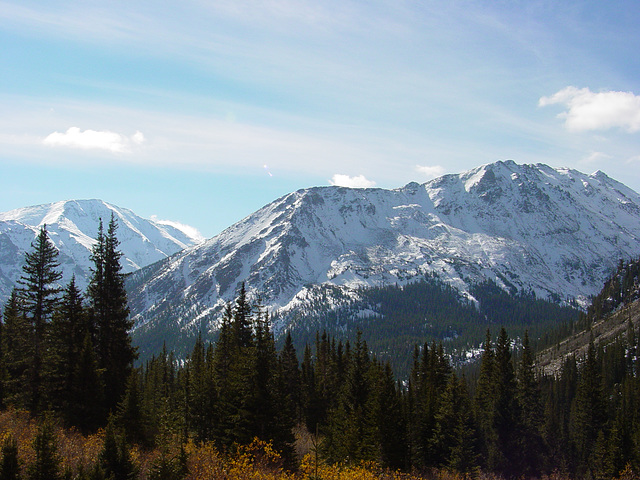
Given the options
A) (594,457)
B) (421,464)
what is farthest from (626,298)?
(421,464)

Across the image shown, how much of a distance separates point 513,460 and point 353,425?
132 feet

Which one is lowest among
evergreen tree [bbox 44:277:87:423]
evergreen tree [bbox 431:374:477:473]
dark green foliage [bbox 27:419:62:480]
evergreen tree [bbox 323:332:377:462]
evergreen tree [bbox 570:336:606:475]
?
evergreen tree [bbox 570:336:606:475]

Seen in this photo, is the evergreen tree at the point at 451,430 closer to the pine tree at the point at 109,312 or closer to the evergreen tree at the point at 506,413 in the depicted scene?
the evergreen tree at the point at 506,413

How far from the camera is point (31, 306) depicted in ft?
119

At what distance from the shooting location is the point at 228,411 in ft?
85.7

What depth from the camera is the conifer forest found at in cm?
1905

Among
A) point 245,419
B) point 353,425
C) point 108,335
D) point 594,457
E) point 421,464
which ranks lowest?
point 594,457

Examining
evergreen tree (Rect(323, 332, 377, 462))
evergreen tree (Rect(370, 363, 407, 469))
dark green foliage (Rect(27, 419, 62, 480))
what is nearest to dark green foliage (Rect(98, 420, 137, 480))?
dark green foliage (Rect(27, 419, 62, 480))

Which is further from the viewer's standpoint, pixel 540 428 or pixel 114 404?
pixel 540 428

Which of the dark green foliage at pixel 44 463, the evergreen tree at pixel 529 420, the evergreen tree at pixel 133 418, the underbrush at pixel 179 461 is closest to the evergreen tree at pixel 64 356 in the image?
the underbrush at pixel 179 461

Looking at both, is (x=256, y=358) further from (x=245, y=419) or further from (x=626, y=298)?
(x=626, y=298)

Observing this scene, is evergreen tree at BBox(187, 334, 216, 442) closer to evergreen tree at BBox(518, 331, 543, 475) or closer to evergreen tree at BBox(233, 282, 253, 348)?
evergreen tree at BBox(233, 282, 253, 348)

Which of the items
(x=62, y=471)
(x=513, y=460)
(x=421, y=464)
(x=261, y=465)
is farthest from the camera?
(x=513, y=460)

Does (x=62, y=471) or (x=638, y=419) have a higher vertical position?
(x=62, y=471)
